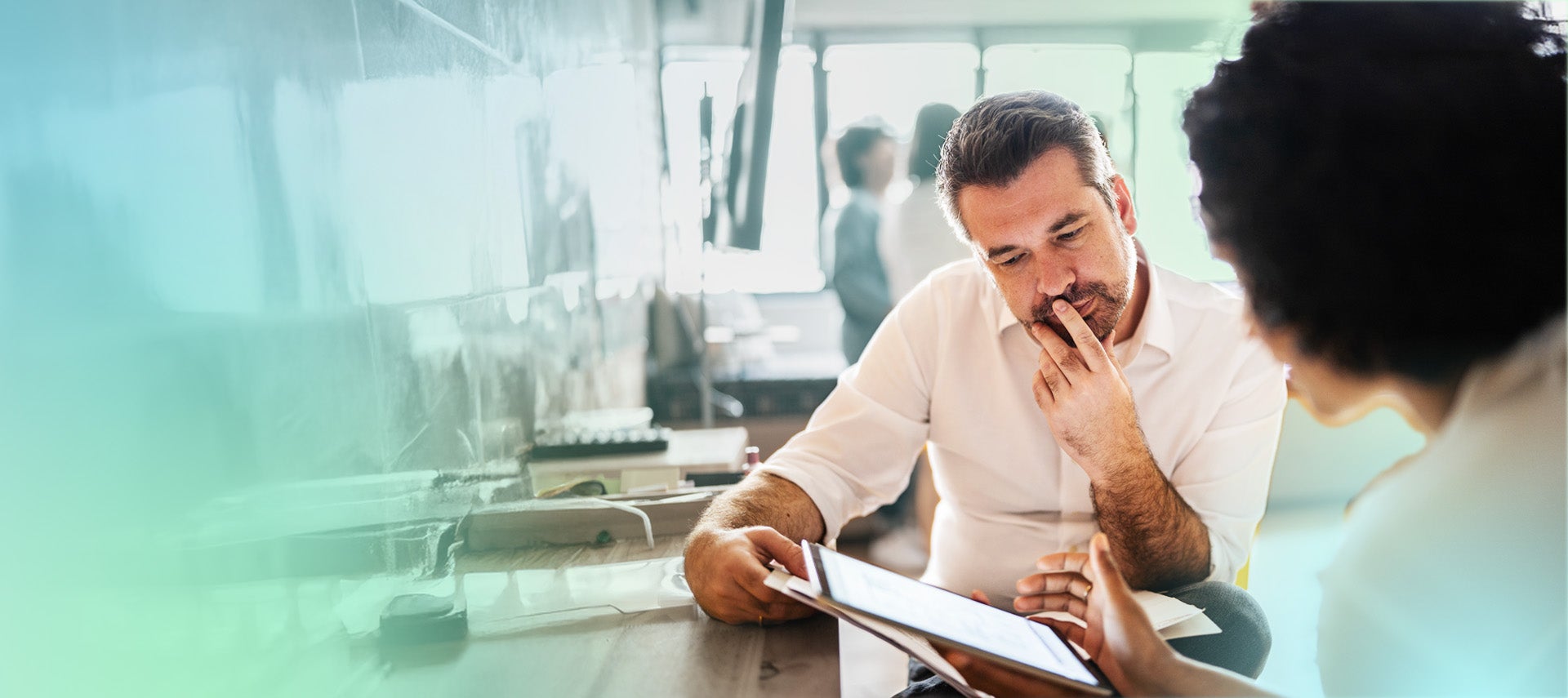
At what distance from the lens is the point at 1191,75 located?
23.8 ft

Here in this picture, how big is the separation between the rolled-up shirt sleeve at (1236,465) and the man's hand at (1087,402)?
0.73 ft

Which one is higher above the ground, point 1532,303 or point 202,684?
point 1532,303

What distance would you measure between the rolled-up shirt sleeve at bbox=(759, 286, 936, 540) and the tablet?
466 mm

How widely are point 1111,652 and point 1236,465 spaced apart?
74 cm

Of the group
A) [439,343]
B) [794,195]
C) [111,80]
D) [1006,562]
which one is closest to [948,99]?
[794,195]

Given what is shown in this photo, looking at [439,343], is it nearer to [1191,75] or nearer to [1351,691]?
[1351,691]

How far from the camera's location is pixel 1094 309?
1.50 m

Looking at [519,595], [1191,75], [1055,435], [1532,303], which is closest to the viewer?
[1532,303]

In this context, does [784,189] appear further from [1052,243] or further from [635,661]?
[635,661]

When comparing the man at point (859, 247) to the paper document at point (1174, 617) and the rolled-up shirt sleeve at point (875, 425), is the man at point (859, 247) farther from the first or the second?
the paper document at point (1174, 617)

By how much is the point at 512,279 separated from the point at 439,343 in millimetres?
466

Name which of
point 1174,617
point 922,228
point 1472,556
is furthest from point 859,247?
point 1472,556

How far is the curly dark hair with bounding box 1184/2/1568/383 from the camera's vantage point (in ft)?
2.19

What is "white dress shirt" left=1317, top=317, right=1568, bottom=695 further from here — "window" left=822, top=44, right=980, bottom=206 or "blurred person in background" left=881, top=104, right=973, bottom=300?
"window" left=822, top=44, right=980, bottom=206
